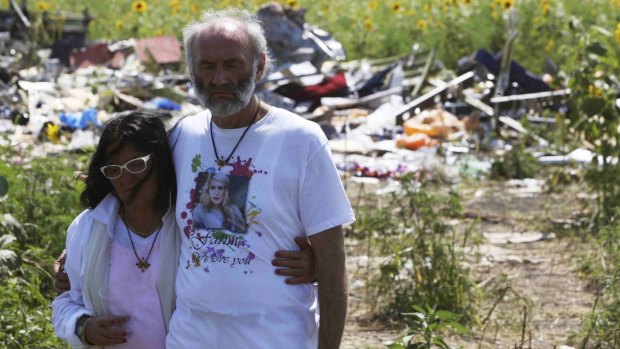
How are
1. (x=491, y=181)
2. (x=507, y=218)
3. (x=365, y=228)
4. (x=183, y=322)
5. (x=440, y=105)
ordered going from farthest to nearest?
(x=440, y=105) < (x=491, y=181) < (x=507, y=218) < (x=365, y=228) < (x=183, y=322)

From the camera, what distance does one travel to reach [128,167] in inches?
136

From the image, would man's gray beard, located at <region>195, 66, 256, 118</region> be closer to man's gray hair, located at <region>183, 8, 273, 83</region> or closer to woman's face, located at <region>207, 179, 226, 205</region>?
man's gray hair, located at <region>183, 8, 273, 83</region>

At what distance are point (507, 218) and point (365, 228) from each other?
160 centimetres

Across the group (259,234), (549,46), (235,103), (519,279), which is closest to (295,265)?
(259,234)

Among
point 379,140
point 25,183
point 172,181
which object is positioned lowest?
point 379,140

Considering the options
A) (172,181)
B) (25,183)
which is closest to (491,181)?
(25,183)

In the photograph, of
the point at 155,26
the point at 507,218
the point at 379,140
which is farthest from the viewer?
the point at 155,26

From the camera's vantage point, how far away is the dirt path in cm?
585

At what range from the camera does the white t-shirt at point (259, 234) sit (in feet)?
10.5

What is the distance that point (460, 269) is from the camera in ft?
20.4

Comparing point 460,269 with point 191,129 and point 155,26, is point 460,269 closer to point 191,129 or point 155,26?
point 191,129

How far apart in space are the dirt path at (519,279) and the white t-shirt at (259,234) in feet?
7.00

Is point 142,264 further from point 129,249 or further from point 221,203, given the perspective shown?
point 221,203

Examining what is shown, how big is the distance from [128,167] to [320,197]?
606 millimetres
